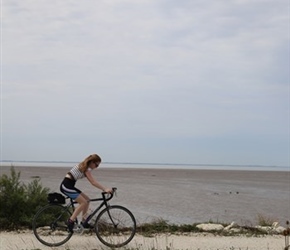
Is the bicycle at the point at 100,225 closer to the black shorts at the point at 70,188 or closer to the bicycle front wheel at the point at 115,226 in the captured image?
the bicycle front wheel at the point at 115,226

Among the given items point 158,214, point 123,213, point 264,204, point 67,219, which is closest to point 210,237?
point 123,213

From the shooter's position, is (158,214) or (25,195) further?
(158,214)

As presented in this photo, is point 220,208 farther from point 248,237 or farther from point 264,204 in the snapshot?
point 248,237

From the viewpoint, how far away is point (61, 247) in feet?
42.4

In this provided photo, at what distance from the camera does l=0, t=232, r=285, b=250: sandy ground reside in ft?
42.0

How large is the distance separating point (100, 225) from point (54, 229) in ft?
3.13

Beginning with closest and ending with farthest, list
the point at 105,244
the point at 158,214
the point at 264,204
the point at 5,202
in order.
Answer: the point at 105,244 → the point at 5,202 → the point at 158,214 → the point at 264,204

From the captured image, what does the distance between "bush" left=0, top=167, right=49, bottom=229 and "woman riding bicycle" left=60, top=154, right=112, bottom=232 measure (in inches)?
109

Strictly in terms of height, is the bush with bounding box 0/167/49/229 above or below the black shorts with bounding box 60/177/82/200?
below

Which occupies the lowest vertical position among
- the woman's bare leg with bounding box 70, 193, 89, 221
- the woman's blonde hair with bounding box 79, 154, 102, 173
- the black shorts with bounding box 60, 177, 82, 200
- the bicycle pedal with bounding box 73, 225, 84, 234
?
the bicycle pedal with bounding box 73, 225, 84, 234

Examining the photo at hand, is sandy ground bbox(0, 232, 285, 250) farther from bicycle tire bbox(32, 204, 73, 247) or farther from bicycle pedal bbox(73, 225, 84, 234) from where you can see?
bicycle pedal bbox(73, 225, 84, 234)

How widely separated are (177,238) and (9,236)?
12.3 ft

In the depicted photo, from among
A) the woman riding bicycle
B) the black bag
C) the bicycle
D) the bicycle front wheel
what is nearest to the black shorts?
the woman riding bicycle

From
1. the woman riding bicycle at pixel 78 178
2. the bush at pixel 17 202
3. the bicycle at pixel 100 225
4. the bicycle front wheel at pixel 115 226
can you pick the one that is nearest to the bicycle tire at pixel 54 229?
the bicycle at pixel 100 225
